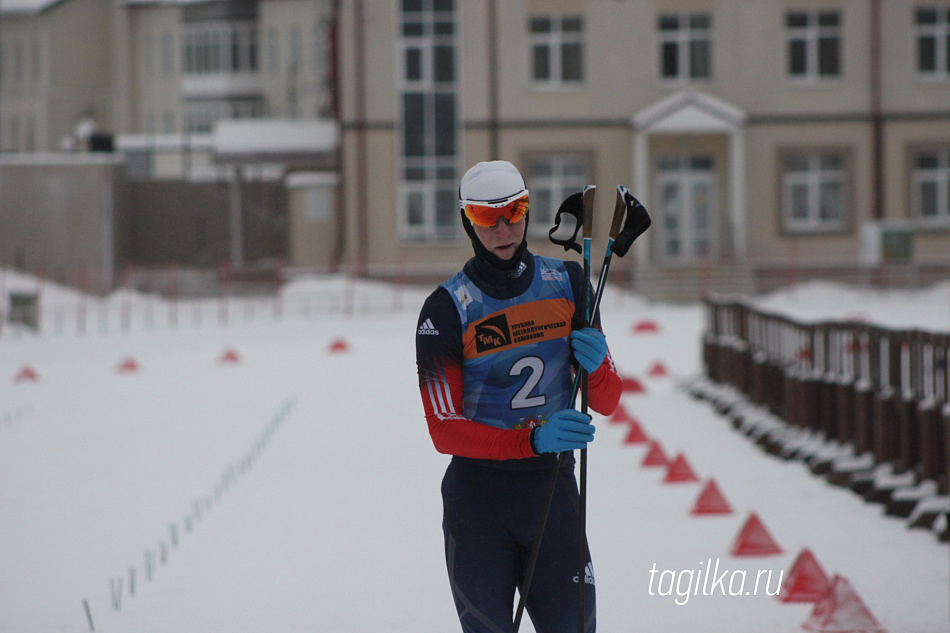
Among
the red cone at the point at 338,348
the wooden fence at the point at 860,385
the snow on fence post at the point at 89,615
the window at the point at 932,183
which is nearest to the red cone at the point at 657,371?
the wooden fence at the point at 860,385

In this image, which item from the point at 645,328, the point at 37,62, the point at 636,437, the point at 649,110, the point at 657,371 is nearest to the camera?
the point at 636,437

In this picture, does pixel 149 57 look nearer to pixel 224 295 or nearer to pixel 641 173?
pixel 224 295

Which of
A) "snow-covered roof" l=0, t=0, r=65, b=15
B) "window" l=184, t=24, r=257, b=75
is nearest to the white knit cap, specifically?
"window" l=184, t=24, r=257, b=75

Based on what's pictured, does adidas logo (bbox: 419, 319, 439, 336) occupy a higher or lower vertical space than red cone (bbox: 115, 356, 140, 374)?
higher

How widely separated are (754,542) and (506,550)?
13.0 ft

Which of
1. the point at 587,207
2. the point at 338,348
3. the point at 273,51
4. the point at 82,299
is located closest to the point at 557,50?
the point at 82,299

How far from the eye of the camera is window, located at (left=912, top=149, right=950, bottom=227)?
112 ft

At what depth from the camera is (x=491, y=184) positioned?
159 inches

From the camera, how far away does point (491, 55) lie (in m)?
34.0

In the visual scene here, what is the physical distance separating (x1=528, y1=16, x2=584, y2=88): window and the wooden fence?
21.3 m

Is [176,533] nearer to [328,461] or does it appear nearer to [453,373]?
[328,461]

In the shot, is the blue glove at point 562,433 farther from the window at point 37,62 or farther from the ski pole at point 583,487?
the window at point 37,62

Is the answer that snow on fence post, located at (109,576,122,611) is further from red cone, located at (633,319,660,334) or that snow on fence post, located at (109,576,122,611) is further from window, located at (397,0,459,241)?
window, located at (397,0,459,241)

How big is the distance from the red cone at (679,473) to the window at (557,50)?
82.1 ft
